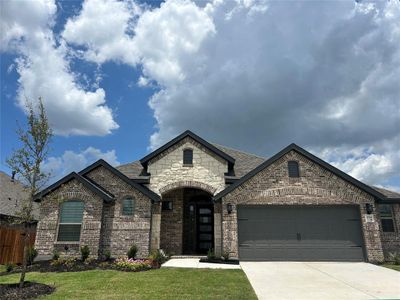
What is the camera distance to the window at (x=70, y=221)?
13.9 m

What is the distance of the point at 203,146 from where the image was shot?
1653 cm

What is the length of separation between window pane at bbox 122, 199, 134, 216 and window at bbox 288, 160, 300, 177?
8.14 metres

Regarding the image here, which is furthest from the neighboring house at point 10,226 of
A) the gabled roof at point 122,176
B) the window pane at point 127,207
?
the window pane at point 127,207

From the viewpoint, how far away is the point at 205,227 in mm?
16859

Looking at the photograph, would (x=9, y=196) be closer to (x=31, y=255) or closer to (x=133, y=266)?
(x=31, y=255)

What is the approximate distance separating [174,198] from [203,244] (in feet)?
10.2

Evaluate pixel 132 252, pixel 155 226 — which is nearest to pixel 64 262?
pixel 132 252

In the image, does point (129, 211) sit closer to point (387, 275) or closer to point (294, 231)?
point (294, 231)

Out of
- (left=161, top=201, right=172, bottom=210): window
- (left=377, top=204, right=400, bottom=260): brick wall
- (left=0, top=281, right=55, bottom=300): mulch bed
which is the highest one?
(left=161, top=201, right=172, bottom=210): window

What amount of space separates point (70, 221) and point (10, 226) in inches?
302

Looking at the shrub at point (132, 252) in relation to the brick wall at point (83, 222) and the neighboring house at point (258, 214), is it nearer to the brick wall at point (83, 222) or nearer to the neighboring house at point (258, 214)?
the neighboring house at point (258, 214)

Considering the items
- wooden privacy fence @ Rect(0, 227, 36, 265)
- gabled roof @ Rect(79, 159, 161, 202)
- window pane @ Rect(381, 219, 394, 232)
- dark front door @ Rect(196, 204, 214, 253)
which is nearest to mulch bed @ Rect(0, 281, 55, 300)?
gabled roof @ Rect(79, 159, 161, 202)

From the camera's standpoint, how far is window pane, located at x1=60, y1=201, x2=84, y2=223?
1415 cm

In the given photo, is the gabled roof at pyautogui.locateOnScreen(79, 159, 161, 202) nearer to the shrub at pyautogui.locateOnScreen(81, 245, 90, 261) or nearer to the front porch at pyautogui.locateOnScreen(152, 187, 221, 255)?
the front porch at pyautogui.locateOnScreen(152, 187, 221, 255)
